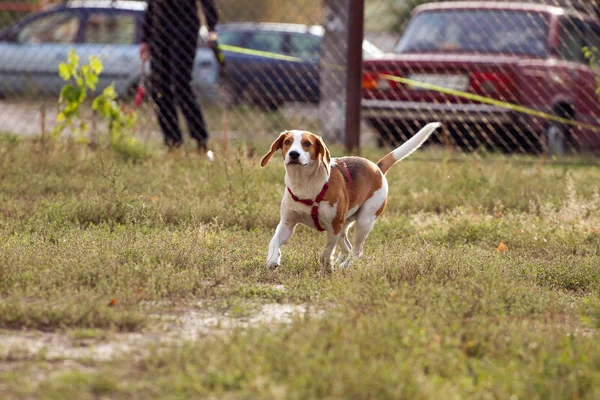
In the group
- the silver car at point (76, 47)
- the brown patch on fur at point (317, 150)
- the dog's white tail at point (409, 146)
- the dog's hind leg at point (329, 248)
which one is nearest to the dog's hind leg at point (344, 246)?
the dog's hind leg at point (329, 248)

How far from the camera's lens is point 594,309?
4191mm

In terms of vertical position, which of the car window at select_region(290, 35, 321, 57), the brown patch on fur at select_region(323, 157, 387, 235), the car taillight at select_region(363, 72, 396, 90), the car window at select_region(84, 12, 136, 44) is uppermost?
the brown patch on fur at select_region(323, 157, 387, 235)

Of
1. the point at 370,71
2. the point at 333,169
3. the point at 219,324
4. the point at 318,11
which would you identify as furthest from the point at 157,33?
the point at 318,11

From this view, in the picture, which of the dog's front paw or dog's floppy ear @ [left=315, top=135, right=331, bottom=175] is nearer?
the dog's front paw

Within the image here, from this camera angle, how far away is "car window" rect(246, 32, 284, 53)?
1579 cm

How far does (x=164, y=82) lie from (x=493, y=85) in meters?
3.36

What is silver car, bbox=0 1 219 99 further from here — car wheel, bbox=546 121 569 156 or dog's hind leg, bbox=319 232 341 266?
dog's hind leg, bbox=319 232 341 266

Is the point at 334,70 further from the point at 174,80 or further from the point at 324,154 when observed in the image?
the point at 324,154

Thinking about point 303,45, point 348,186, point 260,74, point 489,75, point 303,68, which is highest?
point 348,186

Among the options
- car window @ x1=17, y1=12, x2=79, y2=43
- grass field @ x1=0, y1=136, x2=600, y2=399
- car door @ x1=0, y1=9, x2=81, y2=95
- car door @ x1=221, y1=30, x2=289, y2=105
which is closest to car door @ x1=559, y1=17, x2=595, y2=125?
grass field @ x1=0, y1=136, x2=600, y2=399

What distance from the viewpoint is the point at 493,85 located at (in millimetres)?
9859

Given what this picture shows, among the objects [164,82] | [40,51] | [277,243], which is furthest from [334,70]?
[277,243]

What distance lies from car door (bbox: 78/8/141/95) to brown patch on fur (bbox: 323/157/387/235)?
8152 mm

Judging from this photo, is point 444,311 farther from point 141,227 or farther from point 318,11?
point 318,11
